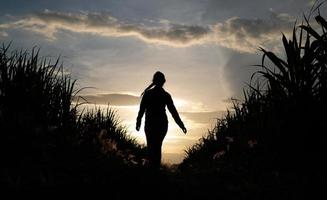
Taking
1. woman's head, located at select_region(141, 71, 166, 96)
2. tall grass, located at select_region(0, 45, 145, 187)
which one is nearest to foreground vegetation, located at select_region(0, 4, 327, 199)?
tall grass, located at select_region(0, 45, 145, 187)

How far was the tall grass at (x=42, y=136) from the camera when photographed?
502 centimetres

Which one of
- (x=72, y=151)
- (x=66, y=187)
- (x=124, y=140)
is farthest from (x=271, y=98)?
(x=124, y=140)

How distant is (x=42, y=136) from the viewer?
5711 mm

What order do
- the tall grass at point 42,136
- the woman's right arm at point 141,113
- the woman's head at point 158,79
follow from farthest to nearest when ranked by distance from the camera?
the woman's right arm at point 141,113, the woman's head at point 158,79, the tall grass at point 42,136

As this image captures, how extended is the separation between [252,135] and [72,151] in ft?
13.5

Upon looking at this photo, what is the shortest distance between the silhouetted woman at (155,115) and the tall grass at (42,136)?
52 cm

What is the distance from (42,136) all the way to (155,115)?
357cm

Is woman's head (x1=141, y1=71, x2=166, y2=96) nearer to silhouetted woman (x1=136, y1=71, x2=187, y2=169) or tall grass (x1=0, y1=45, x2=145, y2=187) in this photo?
silhouetted woman (x1=136, y1=71, x2=187, y2=169)

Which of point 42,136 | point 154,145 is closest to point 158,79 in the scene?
point 154,145

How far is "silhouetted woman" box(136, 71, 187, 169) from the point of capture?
893 cm

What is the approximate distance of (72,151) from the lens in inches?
251

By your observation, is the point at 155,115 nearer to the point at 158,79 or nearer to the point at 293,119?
the point at 158,79

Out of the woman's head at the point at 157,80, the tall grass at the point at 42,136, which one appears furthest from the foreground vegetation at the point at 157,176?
the woman's head at the point at 157,80

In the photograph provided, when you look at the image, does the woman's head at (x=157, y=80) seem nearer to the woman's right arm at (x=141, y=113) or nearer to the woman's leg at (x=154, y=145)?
the woman's right arm at (x=141, y=113)
